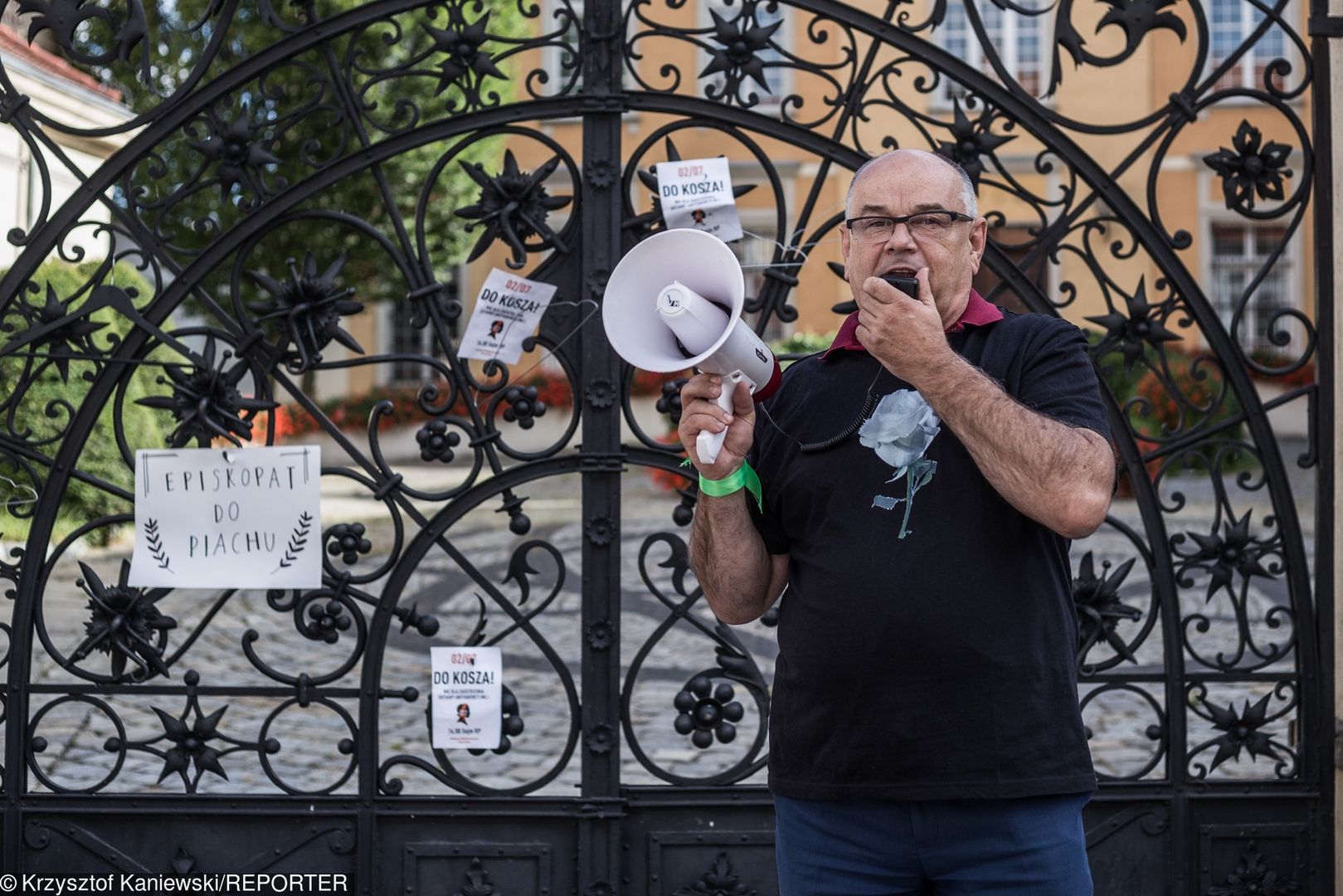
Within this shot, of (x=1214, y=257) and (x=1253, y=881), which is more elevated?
(x=1214, y=257)

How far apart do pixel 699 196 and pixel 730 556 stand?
1686 millimetres

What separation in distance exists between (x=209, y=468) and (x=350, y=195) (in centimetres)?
1659

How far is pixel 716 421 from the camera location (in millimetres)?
2398

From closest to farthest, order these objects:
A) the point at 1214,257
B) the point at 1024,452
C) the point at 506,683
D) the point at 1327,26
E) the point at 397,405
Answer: the point at 1024,452
the point at 1327,26
the point at 506,683
the point at 397,405
the point at 1214,257

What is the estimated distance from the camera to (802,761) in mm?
2406

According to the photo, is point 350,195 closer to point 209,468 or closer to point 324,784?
point 324,784

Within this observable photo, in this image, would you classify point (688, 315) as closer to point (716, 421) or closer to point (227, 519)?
point (716, 421)

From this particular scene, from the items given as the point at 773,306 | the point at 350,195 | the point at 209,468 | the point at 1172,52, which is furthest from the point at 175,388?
the point at 1172,52

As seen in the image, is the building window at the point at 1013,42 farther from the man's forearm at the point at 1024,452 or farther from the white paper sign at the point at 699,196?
the man's forearm at the point at 1024,452

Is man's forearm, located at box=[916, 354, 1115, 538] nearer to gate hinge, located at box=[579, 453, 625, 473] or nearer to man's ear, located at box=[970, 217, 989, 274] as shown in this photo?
man's ear, located at box=[970, 217, 989, 274]

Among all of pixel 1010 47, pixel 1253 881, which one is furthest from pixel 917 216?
pixel 1010 47

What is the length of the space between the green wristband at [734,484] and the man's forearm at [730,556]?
1cm

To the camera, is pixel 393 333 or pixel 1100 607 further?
pixel 393 333

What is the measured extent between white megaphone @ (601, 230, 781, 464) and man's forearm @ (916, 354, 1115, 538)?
361mm
